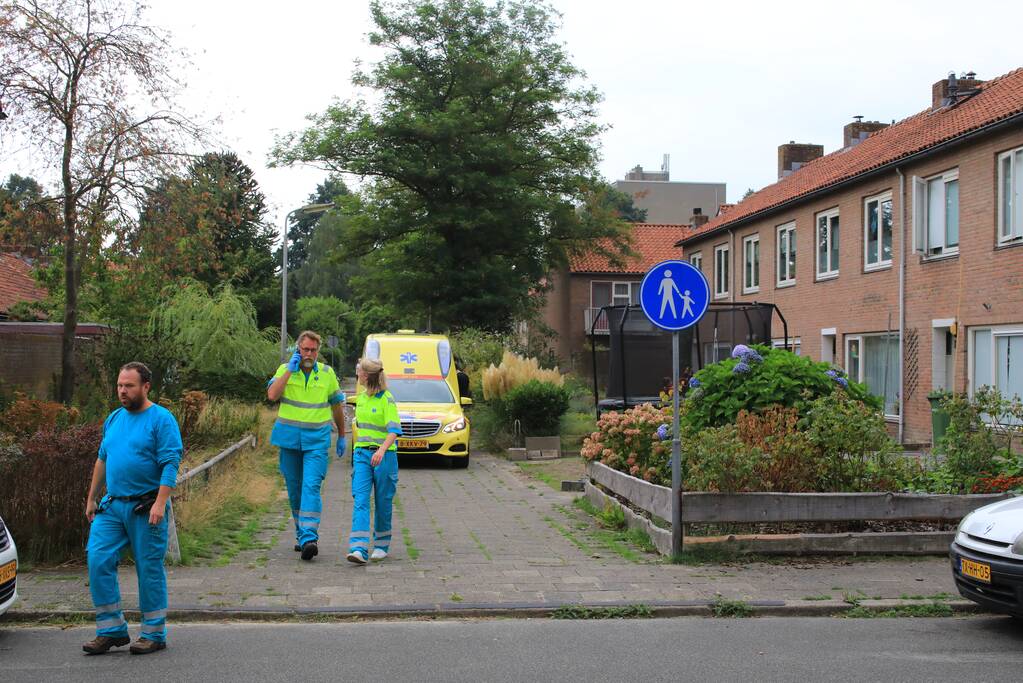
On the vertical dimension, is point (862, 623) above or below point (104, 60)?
below

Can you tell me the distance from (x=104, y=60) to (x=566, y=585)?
421 inches

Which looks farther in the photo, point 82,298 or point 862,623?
point 82,298

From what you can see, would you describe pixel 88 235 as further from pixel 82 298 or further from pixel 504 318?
pixel 504 318

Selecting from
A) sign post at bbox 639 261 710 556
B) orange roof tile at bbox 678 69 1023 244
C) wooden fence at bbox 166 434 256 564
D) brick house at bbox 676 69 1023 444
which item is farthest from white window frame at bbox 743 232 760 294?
sign post at bbox 639 261 710 556

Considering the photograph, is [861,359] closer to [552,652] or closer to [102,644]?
[552,652]

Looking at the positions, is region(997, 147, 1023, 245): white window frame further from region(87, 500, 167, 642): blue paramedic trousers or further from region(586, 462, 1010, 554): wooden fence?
region(87, 500, 167, 642): blue paramedic trousers

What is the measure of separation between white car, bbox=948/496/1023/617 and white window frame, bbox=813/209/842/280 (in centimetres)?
1800

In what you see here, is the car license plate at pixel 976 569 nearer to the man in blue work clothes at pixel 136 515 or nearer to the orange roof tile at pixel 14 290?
the man in blue work clothes at pixel 136 515

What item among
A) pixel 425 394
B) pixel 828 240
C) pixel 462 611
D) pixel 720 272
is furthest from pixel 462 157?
pixel 462 611

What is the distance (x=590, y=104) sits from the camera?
125 ft

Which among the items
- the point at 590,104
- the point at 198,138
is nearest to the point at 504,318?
the point at 590,104

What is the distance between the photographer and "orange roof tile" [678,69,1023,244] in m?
18.9

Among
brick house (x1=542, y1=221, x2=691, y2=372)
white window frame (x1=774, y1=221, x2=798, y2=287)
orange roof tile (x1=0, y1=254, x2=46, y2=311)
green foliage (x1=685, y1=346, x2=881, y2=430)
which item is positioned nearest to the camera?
Result: green foliage (x1=685, y1=346, x2=881, y2=430)

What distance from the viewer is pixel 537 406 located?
2036 cm
